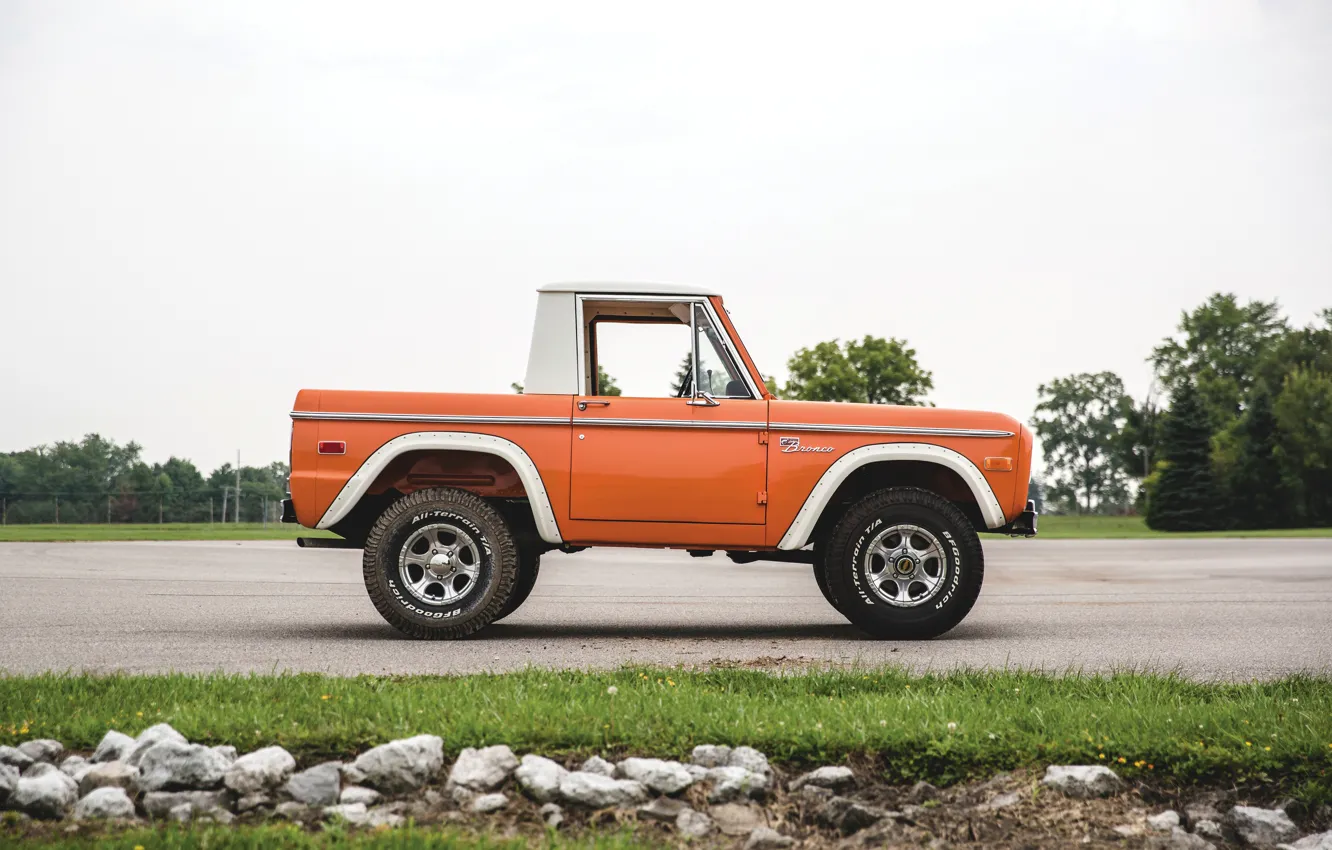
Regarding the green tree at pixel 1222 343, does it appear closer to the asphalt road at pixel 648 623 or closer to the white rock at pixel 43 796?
the asphalt road at pixel 648 623

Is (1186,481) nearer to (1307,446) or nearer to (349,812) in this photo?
(1307,446)

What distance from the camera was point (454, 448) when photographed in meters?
7.73

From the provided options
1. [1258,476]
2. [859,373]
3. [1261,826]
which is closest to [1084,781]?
[1261,826]

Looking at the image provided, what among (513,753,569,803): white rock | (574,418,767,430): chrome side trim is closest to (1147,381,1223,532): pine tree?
(574,418,767,430): chrome side trim

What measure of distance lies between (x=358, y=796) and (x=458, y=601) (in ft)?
12.9

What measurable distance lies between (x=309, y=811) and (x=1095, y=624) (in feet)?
22.4

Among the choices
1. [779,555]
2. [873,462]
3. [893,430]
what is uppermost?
[893,430]

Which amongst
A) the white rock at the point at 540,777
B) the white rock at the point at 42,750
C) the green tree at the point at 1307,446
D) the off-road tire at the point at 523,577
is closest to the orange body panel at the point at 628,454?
the off-road tire at the point at 523,577

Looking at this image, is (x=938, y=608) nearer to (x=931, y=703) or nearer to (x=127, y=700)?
(x=931, y=703)

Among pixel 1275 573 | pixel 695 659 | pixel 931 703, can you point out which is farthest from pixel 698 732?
pixel 1275 573

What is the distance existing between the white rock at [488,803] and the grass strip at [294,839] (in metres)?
0.19

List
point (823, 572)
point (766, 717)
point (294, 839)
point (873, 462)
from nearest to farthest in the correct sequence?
point (294, 839), point (766, 717), point (873, 462), point (823, 572)

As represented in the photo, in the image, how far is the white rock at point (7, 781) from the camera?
375 centimetres

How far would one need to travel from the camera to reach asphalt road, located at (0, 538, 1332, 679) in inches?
265
